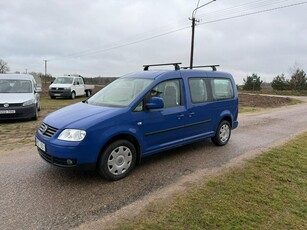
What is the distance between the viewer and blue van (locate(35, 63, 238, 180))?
12.6ft

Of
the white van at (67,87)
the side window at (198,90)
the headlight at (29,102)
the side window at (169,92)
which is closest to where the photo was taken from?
the side window at (169,92)

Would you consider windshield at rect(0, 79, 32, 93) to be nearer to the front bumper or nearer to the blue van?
the blue van

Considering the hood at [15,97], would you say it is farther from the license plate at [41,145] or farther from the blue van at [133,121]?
the license plate at [41,145]

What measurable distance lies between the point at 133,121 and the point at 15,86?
26.6 ft

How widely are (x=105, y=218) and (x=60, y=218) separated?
1.75 ft

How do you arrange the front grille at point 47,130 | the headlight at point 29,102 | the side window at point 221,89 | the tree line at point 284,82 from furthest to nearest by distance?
the tree line at point 284,82
the headlight at point 29,102
the side window at point 221,89
the front grille at point 47,130

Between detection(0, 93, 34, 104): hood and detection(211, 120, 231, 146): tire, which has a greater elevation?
detection(0, 93, 34, 104): hood

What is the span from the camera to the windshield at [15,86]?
10087mm

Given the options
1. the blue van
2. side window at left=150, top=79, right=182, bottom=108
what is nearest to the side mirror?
the blue van

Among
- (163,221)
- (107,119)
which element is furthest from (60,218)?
(107,119)

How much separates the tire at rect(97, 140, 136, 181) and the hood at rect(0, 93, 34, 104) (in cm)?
670

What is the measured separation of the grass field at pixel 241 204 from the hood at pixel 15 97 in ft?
25.8

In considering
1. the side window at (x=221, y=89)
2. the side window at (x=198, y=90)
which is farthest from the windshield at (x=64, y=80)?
the side window at (x=198, y=90)

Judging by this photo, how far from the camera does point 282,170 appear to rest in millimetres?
4805
